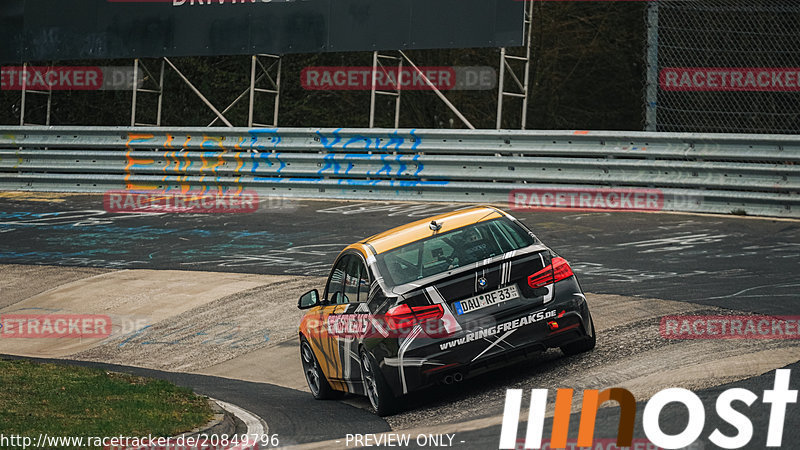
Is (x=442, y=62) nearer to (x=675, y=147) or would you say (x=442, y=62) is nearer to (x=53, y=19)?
(x=53, y=19)


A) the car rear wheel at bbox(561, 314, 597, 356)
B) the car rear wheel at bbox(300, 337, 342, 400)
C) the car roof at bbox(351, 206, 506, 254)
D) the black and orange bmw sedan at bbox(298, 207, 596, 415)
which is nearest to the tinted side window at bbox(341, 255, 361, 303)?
the black and orange bmw sedan at bbox(298, 207, 596, 415)

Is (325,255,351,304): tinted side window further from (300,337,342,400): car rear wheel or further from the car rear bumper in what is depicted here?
the car rear bumper

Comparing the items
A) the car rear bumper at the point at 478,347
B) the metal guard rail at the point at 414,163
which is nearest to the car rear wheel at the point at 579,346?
the car rear bumper at the point at 478,347

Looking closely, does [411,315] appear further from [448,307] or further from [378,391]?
[378,391]

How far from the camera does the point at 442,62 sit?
31391 millimetres

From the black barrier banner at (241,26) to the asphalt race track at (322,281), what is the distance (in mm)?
3196

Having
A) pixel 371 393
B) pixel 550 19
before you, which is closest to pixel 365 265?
pixel 371 393

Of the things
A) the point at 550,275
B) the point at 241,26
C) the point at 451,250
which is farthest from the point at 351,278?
the point at 241,26

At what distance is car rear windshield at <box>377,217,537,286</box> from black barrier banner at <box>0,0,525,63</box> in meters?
10.7

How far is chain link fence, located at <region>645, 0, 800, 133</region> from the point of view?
850 inches

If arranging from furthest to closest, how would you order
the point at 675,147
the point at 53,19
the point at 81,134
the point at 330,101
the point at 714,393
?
the point at 330,101 → the point at 53,19 → the point at 81,134 → the point at 675,147 → the point at 714,393

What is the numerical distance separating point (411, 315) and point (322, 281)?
19.2 feet

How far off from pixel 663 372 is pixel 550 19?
2227 cm

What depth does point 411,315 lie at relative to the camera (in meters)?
8.62
